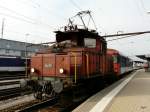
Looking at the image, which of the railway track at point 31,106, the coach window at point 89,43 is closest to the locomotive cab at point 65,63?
the coach window at point 89,43

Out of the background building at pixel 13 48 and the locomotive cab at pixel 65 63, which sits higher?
the background building at pixel 13 48

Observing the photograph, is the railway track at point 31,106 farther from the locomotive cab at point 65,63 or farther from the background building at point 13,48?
the background building at point 13,48

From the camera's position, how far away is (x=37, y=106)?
1091 centimetres

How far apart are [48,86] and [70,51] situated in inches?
66.7

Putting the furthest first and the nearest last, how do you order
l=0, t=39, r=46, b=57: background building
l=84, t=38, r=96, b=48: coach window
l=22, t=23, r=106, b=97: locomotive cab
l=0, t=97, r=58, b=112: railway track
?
l=0, t=39, r=46, b=57: background building → l=84, t=38, r=96, b=48: coach window → l=0, t=97, r=58, b=112: railway track → l=22, t=23, r=106, b=97: locomotive cab

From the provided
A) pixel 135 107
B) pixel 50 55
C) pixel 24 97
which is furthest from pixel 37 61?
pixel 135 107

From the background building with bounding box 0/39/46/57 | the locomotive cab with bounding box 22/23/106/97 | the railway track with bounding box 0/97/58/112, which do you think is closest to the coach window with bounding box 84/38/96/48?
the locomotive cab with bounding box 22/23/106/97

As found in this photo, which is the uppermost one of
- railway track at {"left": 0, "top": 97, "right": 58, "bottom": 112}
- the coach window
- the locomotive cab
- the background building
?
the background building

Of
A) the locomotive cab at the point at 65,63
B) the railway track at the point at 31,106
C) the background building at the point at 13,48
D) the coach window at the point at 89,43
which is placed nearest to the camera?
the locomotive cab at the point at 65,63

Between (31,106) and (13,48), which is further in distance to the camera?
(13,48)

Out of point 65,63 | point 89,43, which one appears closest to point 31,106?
point 65,63

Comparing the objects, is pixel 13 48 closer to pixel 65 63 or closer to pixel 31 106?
pixel 31 106

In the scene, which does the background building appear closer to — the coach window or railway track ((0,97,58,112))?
railway track ((0,97,58,112))

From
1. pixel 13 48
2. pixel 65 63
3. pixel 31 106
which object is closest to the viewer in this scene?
pixel 65 63
